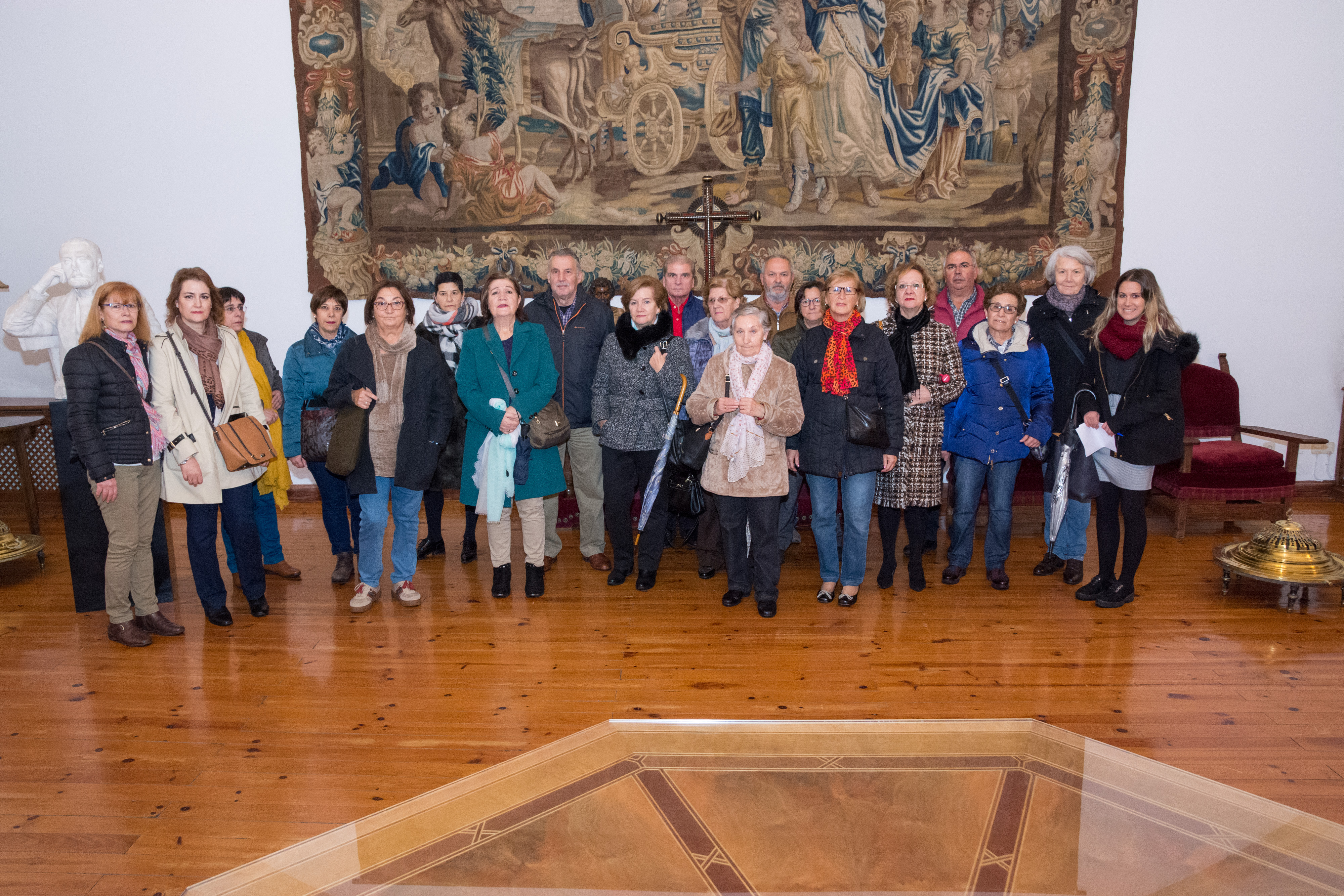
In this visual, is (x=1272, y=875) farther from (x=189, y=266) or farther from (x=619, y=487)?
(x=189, y=266)

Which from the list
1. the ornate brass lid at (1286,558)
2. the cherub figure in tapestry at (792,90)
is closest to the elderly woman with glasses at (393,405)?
the cherub figure in tapestry at (792,90)

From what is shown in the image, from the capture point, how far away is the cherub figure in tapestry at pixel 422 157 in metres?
6.53

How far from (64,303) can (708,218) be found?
4.12 meters

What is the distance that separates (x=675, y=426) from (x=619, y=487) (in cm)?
51

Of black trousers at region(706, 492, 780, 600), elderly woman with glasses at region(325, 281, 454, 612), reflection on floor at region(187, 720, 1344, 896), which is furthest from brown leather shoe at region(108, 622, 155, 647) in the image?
reflection on floor at region(187, 720, 1344, 896)

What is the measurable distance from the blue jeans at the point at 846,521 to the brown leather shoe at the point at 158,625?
325 cm

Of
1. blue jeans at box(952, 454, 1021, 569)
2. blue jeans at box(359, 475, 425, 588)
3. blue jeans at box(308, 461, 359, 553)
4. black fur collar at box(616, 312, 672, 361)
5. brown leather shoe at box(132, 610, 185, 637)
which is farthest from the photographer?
blue jeans at box(308, 461, 359, 553)

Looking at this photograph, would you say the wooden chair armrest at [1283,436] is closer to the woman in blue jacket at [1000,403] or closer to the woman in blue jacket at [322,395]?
the woman in blue jacket at [1000,403]

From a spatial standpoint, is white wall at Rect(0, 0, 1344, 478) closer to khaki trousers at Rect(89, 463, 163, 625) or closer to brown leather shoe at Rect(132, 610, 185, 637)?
khaki trousers at Rect(89, 463, 163, 625)

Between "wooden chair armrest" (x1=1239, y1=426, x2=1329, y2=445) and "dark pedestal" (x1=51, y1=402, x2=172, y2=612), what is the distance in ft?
22.7

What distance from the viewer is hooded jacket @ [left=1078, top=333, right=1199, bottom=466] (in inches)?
167

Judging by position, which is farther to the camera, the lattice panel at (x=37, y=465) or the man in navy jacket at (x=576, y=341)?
the lattice panel at (x=37, y=465)

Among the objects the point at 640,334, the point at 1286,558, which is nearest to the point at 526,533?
the point at 640,334

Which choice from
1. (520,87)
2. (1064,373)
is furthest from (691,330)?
(520,87)
